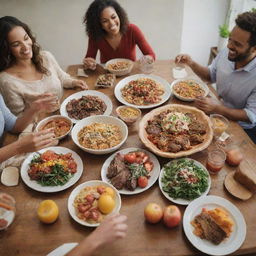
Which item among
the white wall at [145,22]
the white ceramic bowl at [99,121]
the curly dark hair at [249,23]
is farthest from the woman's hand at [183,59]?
the white wall at [145,22]

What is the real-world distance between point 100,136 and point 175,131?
68 centimetres

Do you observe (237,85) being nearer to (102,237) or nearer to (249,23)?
(249,23)

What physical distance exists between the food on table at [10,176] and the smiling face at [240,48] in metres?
2.40

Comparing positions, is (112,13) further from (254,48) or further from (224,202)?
(224,202)

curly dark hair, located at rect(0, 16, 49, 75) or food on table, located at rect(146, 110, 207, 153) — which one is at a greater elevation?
curly dark hair, located at rect(0, 16, 49, 75)

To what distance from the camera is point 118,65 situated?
124 inches

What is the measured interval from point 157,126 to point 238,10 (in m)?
4.04

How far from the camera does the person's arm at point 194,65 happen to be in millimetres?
3133

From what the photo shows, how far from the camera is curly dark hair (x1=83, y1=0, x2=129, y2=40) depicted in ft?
10.4

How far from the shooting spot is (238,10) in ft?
16.0

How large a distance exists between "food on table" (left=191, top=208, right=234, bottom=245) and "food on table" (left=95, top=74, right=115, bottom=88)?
5.94 ft

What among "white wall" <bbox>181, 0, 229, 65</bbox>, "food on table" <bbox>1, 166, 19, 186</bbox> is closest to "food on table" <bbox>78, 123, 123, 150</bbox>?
"food on table" <bbox>1, 166, 19, 186</bbox>

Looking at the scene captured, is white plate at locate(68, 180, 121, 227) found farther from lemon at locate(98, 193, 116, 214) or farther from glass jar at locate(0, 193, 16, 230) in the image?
glass jar at locate(0, 193, 16, 230)

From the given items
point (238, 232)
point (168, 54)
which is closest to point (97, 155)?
point (238, 232)
